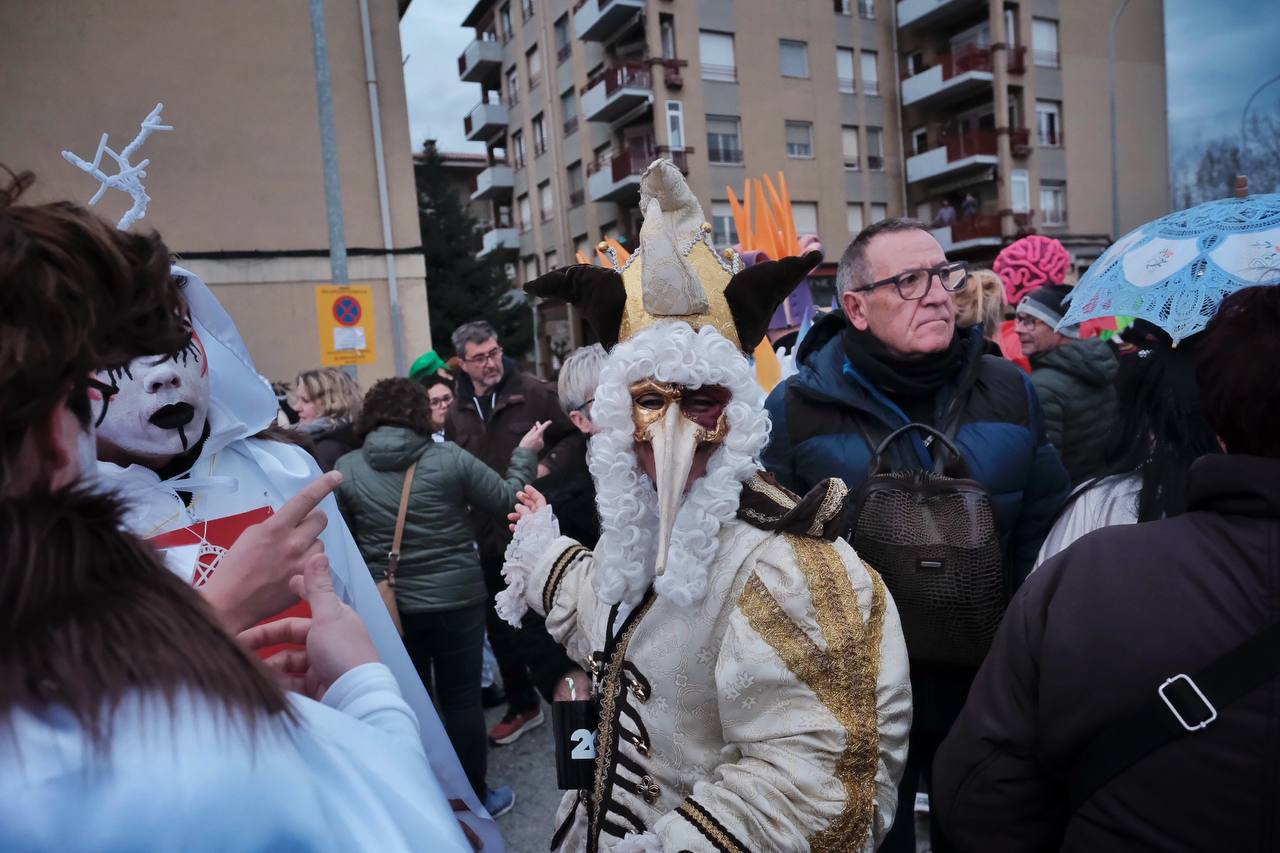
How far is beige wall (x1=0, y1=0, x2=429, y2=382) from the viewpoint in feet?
36.1

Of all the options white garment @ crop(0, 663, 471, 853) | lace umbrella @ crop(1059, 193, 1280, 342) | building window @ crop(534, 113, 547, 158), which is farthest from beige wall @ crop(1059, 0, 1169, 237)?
white garment @ crop(0, 663, 471, 853)

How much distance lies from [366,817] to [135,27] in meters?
13.7

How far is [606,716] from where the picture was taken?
1.79 metres

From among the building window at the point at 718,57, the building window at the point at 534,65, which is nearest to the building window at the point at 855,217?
the building window at the point at 718,57

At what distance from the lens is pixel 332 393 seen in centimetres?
499

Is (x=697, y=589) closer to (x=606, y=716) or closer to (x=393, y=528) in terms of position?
(x=606, y=716)

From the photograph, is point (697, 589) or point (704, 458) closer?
point (697, 589)

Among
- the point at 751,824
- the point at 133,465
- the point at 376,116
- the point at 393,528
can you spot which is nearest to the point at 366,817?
the point at 751,824

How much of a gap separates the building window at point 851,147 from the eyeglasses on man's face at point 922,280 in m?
26.8

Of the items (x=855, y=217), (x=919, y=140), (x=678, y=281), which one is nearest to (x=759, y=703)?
(x=678, y=281)

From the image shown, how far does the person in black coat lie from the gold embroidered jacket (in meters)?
0.22

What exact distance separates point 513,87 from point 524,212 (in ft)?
16.6

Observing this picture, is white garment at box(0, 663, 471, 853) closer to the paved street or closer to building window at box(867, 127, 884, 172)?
the paved street

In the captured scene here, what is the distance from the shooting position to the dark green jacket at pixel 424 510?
151 inches
